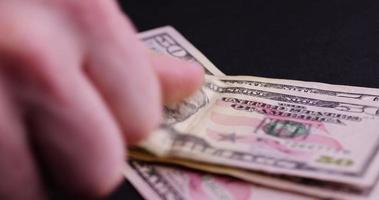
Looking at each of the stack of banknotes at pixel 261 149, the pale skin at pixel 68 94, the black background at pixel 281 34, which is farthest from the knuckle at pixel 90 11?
the black background at pixel 281 34

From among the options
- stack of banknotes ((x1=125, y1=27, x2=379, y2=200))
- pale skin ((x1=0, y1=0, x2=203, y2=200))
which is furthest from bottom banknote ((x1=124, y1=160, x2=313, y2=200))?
pale skin ((x1=0, y1=0, x2=203, y2=200))

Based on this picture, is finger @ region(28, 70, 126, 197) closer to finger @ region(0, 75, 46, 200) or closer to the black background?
finger @ region(0, 75, 46, 200)

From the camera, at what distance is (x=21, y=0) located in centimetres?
41

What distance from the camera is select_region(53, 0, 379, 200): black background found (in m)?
0.72

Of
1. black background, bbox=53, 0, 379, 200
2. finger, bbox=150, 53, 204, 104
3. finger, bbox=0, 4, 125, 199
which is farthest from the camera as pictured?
black background, bbox=53, 0, 379, 200

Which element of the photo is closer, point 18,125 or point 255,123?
point 18,125

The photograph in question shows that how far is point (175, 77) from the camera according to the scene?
0.53 metres

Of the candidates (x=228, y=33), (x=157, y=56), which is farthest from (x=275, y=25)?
(x=157, y=56)

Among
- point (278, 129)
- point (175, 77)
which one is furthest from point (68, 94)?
point (278, 129)

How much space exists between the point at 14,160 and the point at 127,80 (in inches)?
3.5

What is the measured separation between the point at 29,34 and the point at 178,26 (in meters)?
0.42

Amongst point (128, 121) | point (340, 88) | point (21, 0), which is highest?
point (21, 0)

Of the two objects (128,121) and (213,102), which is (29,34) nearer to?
(128,121)

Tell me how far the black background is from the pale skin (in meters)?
0.29
